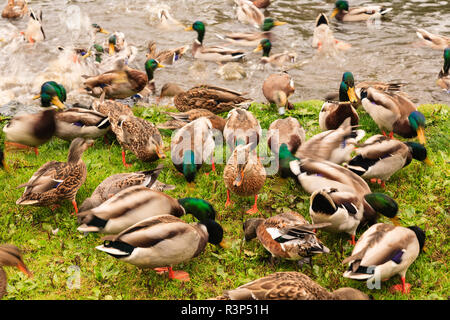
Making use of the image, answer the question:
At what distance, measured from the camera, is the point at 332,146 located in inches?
229

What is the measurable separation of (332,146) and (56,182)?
3275 mm

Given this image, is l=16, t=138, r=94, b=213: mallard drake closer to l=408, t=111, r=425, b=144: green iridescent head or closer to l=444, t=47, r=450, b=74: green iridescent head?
l=408, t=111, r=425, b=144: green iridescent head

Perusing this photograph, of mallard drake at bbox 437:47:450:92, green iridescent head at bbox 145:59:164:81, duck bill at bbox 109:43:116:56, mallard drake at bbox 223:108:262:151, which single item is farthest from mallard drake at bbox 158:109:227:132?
mallard drake at bbox 437:47:450:92

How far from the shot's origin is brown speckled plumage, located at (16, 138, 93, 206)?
5066 millimetres

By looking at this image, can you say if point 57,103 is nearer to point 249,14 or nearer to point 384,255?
point 384,255

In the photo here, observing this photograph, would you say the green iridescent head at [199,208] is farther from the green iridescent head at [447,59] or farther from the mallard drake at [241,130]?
the green iridescent head at [447,59]

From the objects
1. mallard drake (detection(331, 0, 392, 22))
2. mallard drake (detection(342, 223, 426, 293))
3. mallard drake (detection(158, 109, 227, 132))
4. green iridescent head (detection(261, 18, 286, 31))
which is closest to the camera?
mallard drake (detection(342, 223, 426, 293))

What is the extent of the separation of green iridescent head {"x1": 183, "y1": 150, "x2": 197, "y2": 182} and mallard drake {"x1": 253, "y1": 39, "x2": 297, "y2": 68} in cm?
499

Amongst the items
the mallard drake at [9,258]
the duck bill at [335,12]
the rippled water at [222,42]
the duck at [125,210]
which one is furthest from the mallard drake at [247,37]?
the mallard drake at [9,258]

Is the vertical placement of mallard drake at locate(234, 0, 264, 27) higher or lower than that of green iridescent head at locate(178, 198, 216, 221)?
higher

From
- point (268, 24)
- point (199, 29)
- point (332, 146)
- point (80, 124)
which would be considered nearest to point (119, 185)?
point (80, 124)

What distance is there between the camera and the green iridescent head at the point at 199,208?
5035 millimetres

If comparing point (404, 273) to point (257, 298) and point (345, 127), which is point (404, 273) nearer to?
point (257, 298)

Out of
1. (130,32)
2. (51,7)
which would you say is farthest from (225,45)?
(51,7)
